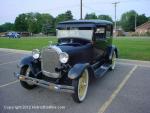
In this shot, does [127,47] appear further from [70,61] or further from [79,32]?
[70,61]

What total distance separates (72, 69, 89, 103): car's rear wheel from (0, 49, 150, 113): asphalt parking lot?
151mm

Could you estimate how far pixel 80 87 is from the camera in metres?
5.20

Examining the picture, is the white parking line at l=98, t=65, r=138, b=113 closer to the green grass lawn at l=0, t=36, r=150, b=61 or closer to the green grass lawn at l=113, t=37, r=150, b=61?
the green grass lawn at l=113, t=37, r=150, b=61

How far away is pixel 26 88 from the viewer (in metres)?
6.10

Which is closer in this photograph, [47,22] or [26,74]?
[26,74]

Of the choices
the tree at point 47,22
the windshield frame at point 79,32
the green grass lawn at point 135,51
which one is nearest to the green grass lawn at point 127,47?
the green grass lawn at point 135,51

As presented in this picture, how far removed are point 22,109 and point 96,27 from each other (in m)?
3.56

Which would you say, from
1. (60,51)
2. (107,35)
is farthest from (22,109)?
(107,35)

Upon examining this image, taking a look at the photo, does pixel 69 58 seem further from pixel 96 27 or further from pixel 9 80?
pixel 9 80

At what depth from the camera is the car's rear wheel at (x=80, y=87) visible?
15.9 ft

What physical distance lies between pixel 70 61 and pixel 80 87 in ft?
2.63

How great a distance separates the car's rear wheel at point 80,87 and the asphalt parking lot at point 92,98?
6.0 inches

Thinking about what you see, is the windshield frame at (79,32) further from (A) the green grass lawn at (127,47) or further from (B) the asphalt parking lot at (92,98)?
(A) the green grass lawn at (127,47)

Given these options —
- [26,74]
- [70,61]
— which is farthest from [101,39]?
[26,74]
